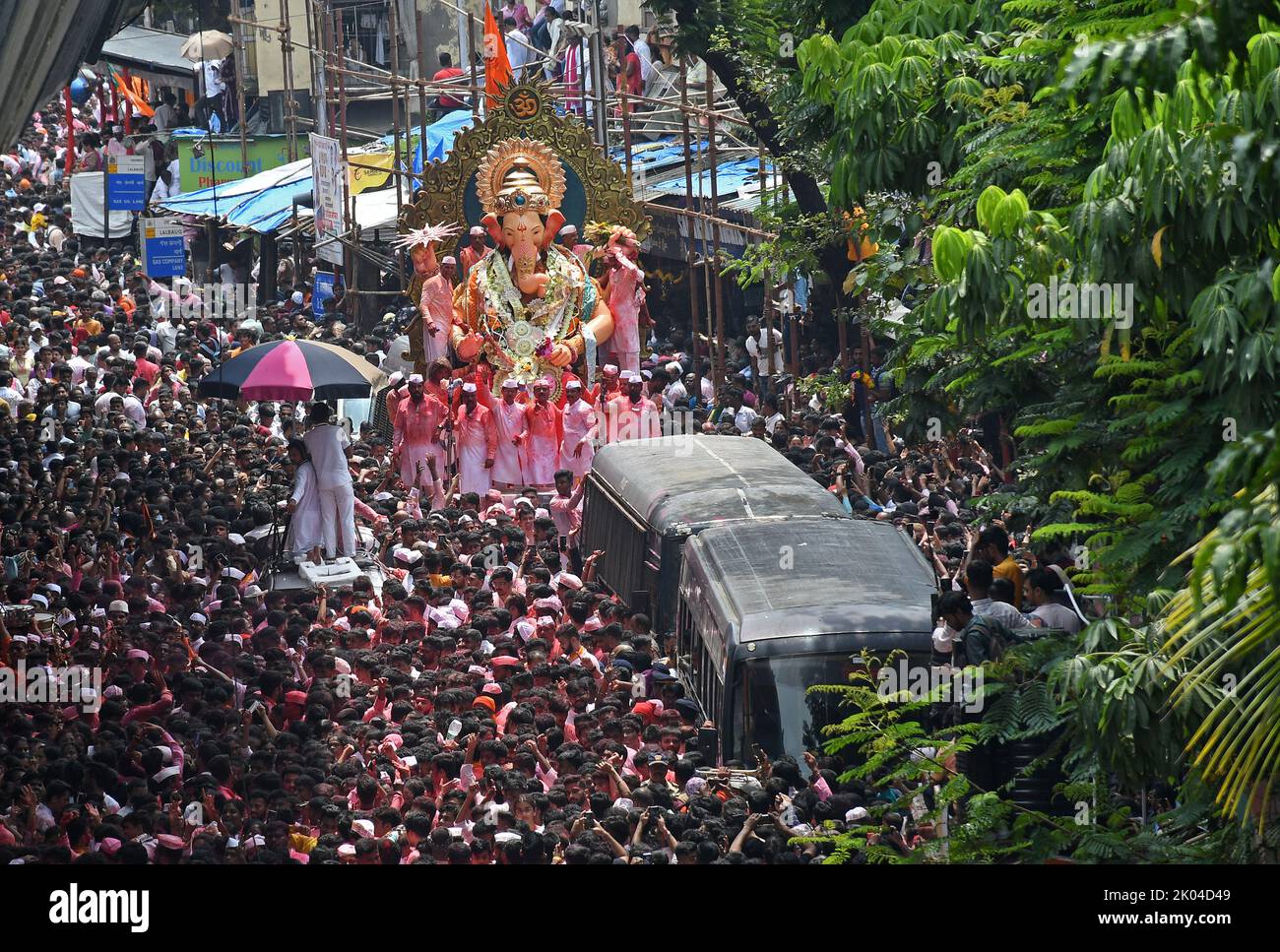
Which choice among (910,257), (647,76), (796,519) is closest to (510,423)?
(796,519)

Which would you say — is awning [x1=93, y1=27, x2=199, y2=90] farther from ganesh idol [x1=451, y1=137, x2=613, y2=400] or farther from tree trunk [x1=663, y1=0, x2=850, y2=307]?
tree trunk [x1=663, y1=0, x2=850, y2=307]

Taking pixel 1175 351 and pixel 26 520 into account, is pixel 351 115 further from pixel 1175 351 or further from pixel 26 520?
pixel 1175 351

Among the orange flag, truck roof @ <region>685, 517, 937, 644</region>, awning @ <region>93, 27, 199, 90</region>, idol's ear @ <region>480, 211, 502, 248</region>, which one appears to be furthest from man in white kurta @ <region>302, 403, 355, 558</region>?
awning @ <region>93, 27, 199, 90</region>

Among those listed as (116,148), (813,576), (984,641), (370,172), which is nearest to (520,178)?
(370,172)

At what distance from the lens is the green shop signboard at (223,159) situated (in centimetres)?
3725

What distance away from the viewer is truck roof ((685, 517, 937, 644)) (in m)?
12.0

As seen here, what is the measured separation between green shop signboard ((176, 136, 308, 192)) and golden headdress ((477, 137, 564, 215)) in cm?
1536

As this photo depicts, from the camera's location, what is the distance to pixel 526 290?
22.4 metres

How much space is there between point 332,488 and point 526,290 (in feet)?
21.1

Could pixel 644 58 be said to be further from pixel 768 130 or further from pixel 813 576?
pixel 813 576

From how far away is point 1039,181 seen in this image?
1043 centimetres

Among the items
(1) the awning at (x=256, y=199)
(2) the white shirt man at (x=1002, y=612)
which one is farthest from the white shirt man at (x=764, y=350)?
(2) the white shirt man at (x=1002, y=612)

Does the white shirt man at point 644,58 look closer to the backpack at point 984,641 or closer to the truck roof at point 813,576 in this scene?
the truck roof at point 813,576

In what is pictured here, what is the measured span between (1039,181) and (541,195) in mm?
12755
